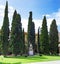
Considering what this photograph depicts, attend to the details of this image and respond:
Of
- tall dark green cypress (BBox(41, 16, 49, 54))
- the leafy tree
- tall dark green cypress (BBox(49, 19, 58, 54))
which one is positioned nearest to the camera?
the leafy tree

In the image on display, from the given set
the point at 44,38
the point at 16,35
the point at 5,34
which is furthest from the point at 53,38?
the point at 5,34

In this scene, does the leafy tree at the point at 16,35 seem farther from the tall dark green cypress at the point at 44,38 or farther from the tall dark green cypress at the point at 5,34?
the tall dark green cypress at the point at 44,38

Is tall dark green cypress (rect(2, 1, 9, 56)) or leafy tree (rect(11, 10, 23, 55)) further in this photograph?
leafy tree (rect(11, 10, 23, 55))

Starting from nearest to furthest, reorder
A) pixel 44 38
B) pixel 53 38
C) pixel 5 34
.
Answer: pixel 5 34, pixel 44 38, pixel 53 38

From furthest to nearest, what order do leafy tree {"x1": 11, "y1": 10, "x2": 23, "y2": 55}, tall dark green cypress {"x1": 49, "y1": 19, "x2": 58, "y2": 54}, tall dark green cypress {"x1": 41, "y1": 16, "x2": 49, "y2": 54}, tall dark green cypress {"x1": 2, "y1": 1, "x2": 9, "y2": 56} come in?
tall dark green cypress {"x1": 49, "y1": 19, "x2": 58, "y2": 54} < tall dark green cypress {"x1": 41, "y1": 16, "x2": 49, "y2": 54} < leafy tree {"x1": 11, "y1": 10, "x2": 23, "y2": 55} < tall dark green cypress {"x1": 2, "y1": 1, "x2": 9, "y2": 56}

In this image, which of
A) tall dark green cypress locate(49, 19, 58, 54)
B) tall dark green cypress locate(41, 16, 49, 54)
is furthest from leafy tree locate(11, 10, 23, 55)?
tall dark green cypress locate(49, 19, 58, 54)

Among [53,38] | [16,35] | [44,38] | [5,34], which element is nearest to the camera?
[5,34]

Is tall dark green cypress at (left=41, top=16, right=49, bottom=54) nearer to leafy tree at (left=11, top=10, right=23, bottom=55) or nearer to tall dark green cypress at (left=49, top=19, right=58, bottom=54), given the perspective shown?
tall dark green cypress at (left=49, top=19, right=58, bottom=54)

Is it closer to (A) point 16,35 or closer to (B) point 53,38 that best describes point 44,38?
(B) point 53,38

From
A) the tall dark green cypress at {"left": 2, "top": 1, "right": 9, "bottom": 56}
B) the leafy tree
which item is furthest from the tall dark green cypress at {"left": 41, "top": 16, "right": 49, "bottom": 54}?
the tall dark green cypress at {"left": 2, "top": 1, "right": 9, "bottom": 56}

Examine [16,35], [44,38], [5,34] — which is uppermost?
[5,34]

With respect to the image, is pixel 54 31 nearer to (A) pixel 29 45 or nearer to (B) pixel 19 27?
(A) pixel 29 45

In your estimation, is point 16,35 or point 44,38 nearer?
point 16,35

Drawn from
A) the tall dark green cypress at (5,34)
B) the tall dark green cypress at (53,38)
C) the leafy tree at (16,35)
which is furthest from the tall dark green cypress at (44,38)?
the tall dark green cypress at (5,34)
